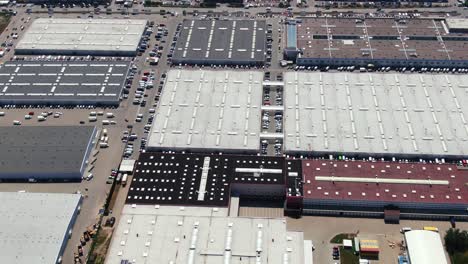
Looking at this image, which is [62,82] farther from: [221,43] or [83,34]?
[221,43]

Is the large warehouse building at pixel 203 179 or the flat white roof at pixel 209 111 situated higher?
the flat white roof at pixel 209 111

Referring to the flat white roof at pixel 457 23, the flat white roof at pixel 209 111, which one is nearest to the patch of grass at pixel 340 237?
the flat white roof at pixel 209 111

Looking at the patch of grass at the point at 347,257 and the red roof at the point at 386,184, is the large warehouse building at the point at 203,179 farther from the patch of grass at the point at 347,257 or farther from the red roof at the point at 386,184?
the patch of grass at the point at 347,257

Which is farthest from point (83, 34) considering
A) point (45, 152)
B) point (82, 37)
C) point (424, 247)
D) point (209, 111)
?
point (424, 247)

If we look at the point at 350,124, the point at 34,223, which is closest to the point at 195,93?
the point at 350,124

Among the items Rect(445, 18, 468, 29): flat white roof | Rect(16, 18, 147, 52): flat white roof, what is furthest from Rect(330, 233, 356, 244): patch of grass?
Rect(445, 18, 468, 29): flat white roof

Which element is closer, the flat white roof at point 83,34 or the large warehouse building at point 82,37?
the large warehouse building at point 82,37

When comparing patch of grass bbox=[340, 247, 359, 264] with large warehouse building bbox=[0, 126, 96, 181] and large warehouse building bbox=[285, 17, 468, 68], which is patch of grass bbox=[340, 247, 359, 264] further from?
large warehouse building bbox=[285, 17, 468, 68]
